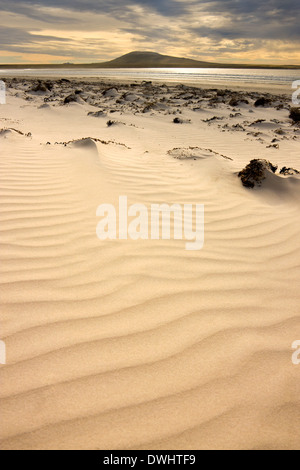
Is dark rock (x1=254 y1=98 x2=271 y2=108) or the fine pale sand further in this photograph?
dark rock (x1=254 y1=98 x2=271 y2=108)

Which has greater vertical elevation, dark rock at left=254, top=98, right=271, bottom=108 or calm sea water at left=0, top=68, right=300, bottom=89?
calm sea water at left=0, top=68, right=300, bottom=89

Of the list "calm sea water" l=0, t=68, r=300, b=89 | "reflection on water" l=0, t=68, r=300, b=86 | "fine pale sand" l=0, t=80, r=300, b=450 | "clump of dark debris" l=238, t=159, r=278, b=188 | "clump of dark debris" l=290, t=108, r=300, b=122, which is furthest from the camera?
"reflection on water" l=0, t=68, r=300, b=86

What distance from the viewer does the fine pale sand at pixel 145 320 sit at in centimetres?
125

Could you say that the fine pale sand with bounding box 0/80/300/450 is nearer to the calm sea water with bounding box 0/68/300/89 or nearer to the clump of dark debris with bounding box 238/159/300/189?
the clump of dark debris with bounding box 238/159/300/189

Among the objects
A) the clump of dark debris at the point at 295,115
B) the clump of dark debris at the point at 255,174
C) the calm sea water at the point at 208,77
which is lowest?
the clump of dark debris at the point at 255,174

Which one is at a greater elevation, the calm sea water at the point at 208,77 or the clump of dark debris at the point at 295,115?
the calm sea water at the point at 208,77

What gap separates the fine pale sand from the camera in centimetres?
125

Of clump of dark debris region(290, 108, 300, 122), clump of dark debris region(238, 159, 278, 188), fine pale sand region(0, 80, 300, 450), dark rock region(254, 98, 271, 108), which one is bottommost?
fine pale sand region(0, 80, 300, 450)

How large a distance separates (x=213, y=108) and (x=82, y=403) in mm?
11808

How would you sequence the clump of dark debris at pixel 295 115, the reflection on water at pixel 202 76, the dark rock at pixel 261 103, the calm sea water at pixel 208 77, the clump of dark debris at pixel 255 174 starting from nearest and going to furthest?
the clump of dark debris at pixel 255 174, the clump of dark debris at pixel 295 115, the dark rock at pixel 261 103, the calm sea water at pixel 208 77, the reflection on water at pixel 202 76

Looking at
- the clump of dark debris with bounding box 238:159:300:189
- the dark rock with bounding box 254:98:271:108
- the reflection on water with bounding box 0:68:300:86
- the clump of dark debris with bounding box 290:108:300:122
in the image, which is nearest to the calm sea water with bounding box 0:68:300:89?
the reflection on water with bounding box 0:68:300:86

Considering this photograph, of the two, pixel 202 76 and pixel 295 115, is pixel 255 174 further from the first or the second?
pixel 202 76

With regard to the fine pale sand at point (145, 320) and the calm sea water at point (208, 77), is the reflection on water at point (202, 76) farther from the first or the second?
the fine pale sand at point (145, 320)

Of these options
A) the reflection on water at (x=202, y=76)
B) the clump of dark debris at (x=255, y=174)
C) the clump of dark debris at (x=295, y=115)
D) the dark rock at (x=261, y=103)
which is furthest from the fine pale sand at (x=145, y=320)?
the reflection on water at (x=202, y=76)
